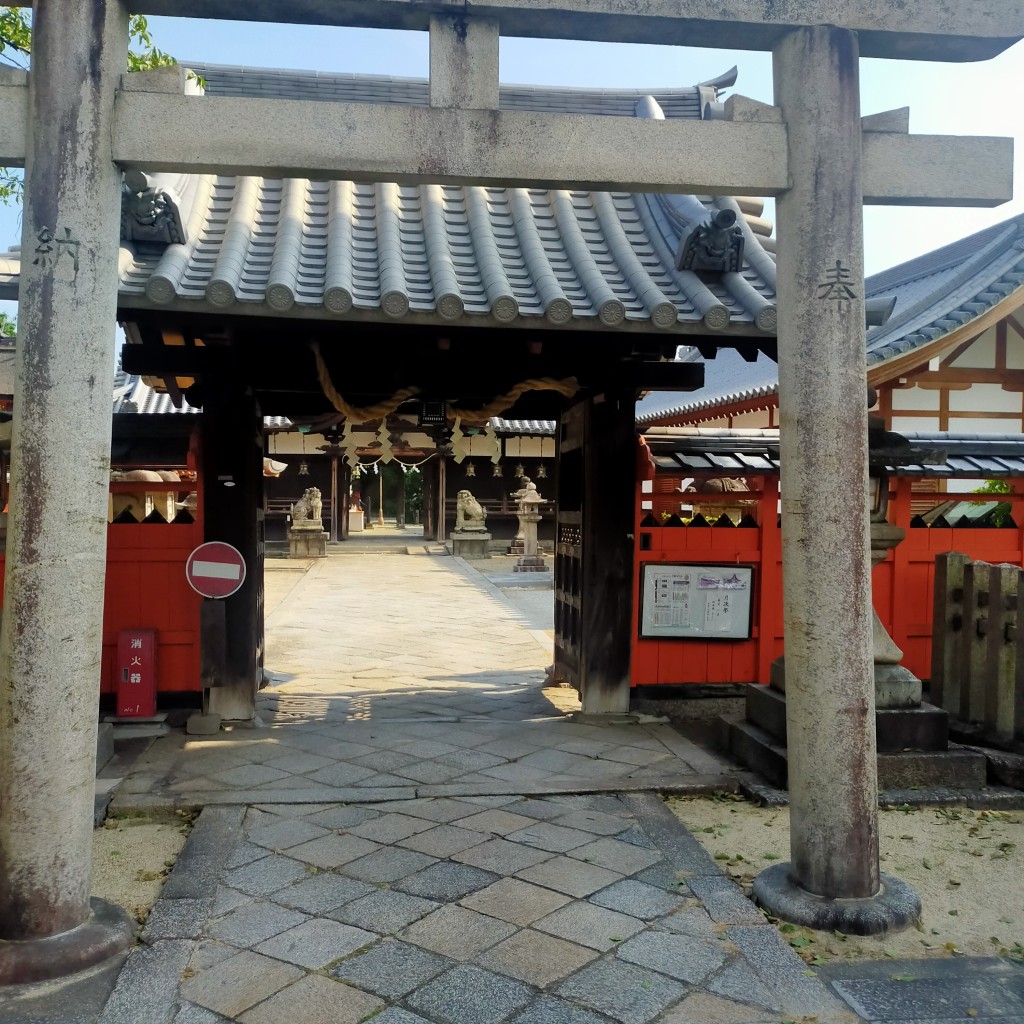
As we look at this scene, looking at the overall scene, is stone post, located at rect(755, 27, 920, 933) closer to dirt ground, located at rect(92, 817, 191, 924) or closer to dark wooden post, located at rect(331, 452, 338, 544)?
dirt ground, located at rect(92, 817, 191, 924)

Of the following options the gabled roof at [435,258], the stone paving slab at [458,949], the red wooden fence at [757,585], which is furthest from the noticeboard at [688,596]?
the stone paving slab at [458,949]

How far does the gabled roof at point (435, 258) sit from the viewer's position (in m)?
5.32

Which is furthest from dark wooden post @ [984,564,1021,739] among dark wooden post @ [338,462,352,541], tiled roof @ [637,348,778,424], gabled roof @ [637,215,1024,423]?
dark wooden post @ [338,462,352,541]

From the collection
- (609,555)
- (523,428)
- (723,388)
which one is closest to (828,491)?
(609,555)

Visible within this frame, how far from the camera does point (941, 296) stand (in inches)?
444

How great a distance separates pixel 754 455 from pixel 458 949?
16.5ft

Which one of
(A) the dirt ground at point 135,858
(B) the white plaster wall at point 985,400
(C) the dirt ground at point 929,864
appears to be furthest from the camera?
(B) the white plaster wall at point 985,400

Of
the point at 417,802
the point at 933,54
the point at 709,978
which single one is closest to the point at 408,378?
the point at 417,802

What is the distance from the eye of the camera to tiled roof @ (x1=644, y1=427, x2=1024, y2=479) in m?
7.27

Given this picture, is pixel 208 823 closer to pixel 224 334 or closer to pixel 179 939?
pixel 179 939

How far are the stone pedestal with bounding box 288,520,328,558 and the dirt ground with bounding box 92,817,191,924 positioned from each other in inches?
874

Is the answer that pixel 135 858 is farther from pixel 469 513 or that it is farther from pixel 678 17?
pixel 469 513

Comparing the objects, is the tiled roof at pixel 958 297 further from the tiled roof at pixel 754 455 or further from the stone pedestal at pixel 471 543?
the stone pedestal at pixel 471 543

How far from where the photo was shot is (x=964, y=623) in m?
6.12
